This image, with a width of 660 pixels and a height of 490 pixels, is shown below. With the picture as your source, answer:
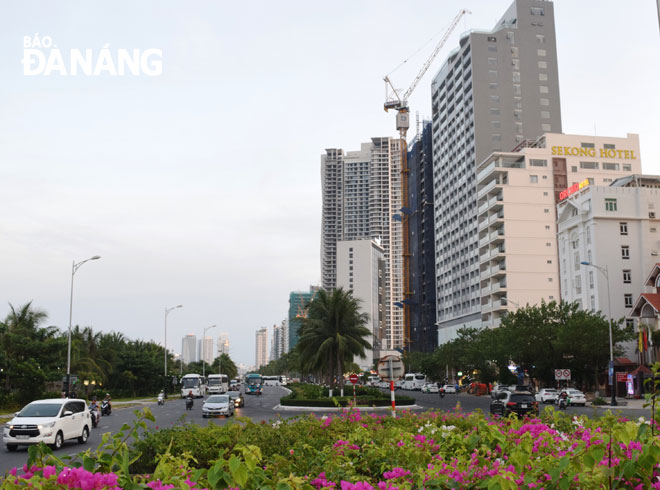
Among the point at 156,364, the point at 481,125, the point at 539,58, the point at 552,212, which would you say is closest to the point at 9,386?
the point at 156,364

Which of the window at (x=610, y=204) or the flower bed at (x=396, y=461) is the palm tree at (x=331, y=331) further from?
the flower bed at (x=396, y=461)

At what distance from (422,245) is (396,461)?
498 feet

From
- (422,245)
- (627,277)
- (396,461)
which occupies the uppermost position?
(422,245)

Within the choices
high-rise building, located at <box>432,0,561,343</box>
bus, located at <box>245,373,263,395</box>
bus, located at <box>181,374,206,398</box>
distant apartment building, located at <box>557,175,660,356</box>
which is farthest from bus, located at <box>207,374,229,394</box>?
distant apartment building, located at <box>557,175,660,356</box>

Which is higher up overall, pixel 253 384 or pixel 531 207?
pixel 531 207

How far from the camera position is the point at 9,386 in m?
47.4

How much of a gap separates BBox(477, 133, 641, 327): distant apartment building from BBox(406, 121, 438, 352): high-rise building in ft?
140

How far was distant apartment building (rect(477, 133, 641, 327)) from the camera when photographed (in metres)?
102

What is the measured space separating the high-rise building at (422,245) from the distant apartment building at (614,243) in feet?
226

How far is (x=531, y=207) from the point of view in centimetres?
10300

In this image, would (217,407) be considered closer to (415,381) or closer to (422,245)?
(415,381)

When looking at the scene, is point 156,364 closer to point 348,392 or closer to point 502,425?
point 348,392

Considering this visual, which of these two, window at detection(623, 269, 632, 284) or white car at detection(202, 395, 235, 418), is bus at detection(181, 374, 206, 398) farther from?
window at detection(623, 269, 632, 284)

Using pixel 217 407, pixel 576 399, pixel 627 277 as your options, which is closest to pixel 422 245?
pixel 627 277
